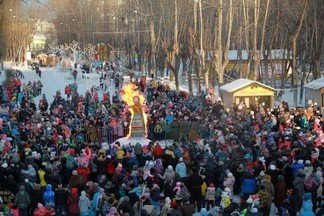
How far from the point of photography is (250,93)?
27.1m

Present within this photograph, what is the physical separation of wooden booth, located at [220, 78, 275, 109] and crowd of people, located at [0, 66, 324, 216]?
9.97ft

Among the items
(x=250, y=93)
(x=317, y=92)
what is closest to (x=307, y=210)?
(x=250, y=93)

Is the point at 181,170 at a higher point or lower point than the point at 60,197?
higher

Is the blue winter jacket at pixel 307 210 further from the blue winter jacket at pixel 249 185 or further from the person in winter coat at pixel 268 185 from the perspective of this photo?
the blue winter jacket at pixel 249 185

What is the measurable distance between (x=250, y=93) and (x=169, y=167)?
41.5 ft

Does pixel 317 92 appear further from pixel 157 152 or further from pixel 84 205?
pixel 84 205

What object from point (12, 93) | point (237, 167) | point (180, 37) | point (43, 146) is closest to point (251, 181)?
point (237, 167)

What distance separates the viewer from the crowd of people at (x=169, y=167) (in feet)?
43.4

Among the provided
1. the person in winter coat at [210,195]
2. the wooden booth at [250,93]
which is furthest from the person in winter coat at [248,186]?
the wooden booth at [250,93]

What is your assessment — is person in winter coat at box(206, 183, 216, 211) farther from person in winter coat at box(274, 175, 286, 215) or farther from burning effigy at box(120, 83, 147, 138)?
burning effigy at box(120, 83, 147, 138)

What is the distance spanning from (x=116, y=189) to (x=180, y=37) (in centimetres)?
3406

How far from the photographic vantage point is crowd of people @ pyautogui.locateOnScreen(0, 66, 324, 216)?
43.4 ft

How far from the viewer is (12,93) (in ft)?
111

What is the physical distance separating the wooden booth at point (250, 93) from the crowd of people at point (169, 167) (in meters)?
3.04
